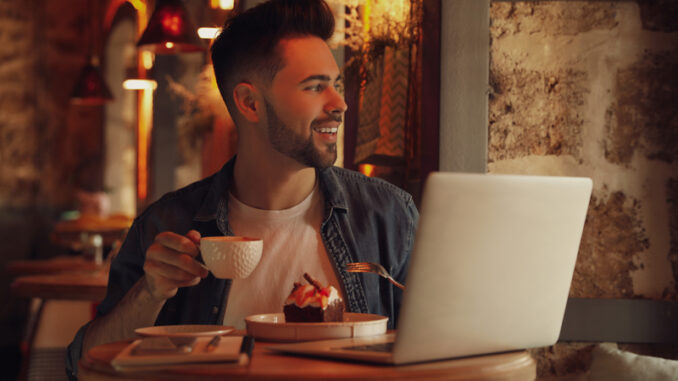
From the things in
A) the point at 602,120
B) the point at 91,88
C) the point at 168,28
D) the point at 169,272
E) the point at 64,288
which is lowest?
the point at 64,288

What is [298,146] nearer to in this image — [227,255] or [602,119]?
[227,255]

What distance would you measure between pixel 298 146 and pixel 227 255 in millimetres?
519

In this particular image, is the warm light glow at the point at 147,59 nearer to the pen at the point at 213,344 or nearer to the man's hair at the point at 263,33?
the man's hair at the point at 263,33

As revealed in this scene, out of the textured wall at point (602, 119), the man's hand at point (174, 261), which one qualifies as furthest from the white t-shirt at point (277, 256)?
the textured wall at point (602, 119)

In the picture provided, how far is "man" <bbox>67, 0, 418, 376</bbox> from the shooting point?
183 centimetres

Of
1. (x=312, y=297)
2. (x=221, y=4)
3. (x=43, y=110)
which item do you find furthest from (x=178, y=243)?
(x=43, y=110)

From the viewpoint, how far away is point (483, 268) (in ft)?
3.72

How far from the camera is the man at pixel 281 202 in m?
1.83

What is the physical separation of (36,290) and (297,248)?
203cm

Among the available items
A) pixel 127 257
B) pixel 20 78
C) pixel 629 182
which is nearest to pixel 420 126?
pixel 629 182

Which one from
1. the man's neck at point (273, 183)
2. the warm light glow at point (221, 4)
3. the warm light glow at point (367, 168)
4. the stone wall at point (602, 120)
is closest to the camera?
the man's neck at point (273, 183)

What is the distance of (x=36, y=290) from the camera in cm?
348

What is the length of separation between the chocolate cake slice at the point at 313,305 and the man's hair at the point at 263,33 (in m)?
0.65

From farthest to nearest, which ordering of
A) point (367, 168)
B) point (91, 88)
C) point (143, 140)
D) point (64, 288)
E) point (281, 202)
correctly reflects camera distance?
Result: point (143, 140) < point (91, 88) < point (64, 288) < point (367, 168) < point (281, 202)
